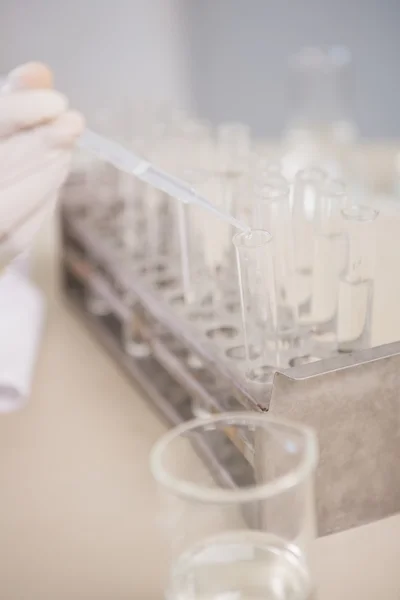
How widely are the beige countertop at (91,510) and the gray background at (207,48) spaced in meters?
0.86

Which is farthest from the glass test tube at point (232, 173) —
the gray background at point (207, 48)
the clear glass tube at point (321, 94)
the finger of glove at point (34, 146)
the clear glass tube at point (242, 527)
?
the gray background at point (207, 48)

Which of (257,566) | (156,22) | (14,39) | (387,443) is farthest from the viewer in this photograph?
(156,22)

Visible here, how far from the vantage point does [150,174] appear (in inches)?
29.3

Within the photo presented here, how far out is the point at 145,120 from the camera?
3.55 ft

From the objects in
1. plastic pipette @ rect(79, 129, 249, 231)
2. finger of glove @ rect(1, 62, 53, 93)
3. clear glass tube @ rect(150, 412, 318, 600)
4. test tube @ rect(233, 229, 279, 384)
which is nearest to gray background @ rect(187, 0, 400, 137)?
plastic pipette @ rect(79, 129, 249, 231)

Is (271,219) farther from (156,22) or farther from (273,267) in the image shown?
(156,22)

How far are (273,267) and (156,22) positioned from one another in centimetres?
124

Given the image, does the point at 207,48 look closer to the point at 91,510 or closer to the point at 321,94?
the point at 321,94

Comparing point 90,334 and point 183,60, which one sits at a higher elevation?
point 183,60

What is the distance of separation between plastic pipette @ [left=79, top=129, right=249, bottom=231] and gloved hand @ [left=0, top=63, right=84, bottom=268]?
0.08 metres

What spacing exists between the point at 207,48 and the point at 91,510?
1297 mm

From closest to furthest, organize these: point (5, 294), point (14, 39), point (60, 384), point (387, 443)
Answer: point (387, 443)
point (60, 384)
point (5, 294)
point (14, 39)

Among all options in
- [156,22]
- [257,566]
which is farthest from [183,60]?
[257,566]

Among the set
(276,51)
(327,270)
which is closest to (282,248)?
(327,270)
